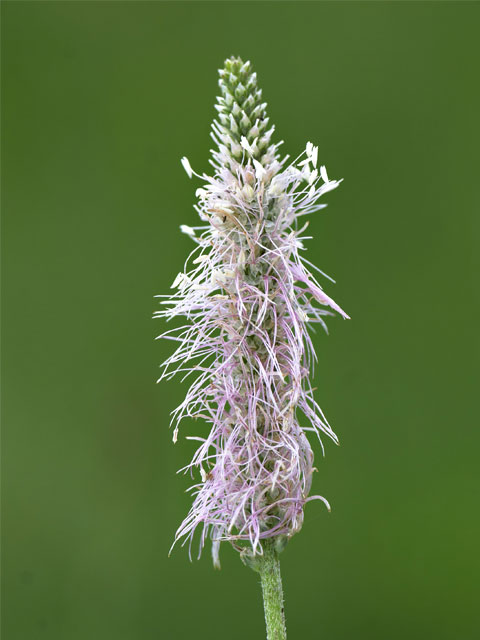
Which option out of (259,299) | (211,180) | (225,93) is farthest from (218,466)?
(225,93)

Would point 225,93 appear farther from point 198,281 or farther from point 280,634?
point 280,634

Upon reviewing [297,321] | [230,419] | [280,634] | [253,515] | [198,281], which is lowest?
[280,634]

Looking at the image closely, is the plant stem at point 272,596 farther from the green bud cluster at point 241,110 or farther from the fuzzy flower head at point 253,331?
the green bud cluster at point 241,110

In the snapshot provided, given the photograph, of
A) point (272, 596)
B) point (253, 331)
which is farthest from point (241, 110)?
point (272, 596)

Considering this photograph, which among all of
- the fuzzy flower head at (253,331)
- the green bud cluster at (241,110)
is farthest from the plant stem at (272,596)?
the green bud cluster at (241,110)

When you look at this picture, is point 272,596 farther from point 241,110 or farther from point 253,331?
point 241,110

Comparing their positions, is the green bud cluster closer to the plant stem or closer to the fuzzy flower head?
the fuzzy flower head

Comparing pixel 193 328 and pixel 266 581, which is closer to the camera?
pixel 266 581
